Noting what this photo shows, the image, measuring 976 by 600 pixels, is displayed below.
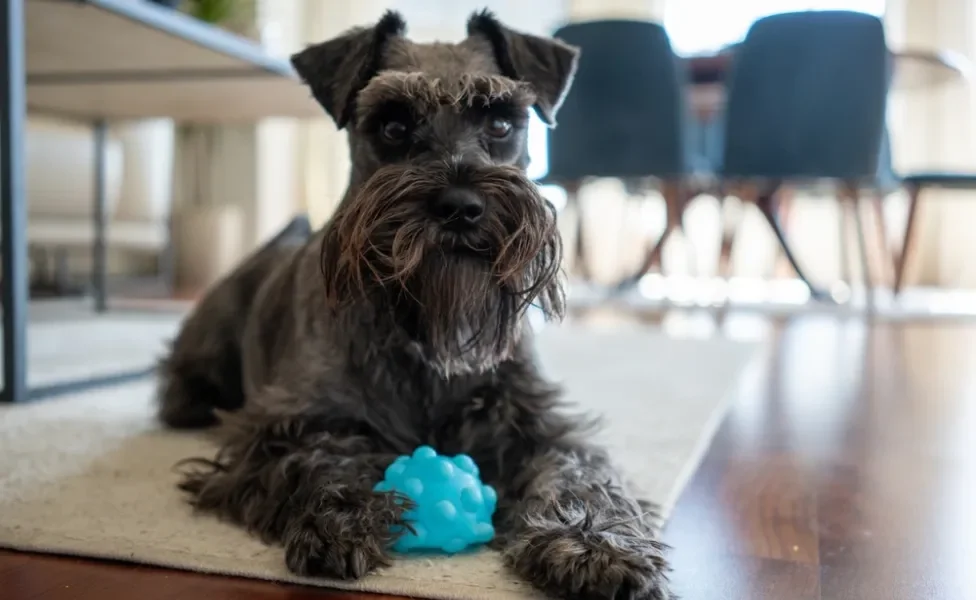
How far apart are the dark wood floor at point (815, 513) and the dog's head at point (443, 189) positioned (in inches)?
16.0

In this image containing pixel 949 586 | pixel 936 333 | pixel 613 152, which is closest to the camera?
pixel 949 586

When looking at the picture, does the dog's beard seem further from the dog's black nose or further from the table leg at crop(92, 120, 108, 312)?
the table leg at crop(92, 120, 108, 312)

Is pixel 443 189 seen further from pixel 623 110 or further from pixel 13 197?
A: pixel 623 110

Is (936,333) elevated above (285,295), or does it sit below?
below

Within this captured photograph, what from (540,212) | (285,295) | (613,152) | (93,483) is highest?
(613,152)

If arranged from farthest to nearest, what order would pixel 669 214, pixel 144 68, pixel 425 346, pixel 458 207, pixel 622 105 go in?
pixel 669 214
pixel 622 105
pixel 144 68
pixel 425 346
pixel 458 207

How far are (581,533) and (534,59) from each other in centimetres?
91

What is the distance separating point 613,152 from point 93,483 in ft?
11.4

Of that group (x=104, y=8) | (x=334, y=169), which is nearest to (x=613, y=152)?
(x=104, y=8)

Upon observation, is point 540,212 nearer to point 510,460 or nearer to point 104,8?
point 510,460

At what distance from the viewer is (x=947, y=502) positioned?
1.47 metres

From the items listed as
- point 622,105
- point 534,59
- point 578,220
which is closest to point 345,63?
point 534,59

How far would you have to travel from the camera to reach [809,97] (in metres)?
4.24

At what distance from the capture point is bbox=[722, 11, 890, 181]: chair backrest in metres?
4.15
